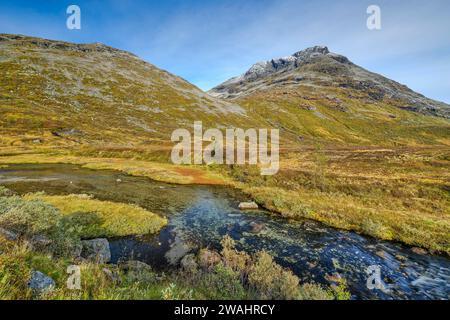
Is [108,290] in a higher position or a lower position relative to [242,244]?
higher

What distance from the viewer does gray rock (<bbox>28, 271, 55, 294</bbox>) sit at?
6.96 meters

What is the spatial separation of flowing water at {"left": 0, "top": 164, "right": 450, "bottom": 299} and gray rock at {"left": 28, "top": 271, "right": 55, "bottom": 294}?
9.56 meters

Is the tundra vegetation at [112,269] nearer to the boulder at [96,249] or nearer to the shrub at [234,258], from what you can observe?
the shrub at [234,258]

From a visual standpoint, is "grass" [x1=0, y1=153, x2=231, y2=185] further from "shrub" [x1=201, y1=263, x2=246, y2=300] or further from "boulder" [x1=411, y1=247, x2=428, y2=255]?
"shrub" [x1=201, y1=263, x2=246, y2=300]

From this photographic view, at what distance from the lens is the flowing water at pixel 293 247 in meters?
16.0

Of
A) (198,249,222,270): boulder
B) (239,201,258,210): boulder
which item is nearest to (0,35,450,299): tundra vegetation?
(198,249,222,270): boulder

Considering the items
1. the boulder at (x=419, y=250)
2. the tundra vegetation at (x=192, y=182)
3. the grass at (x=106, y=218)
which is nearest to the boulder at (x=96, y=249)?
the tundra vegetation at (x=192, y=182)

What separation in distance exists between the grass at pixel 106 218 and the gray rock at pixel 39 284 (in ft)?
44.4
